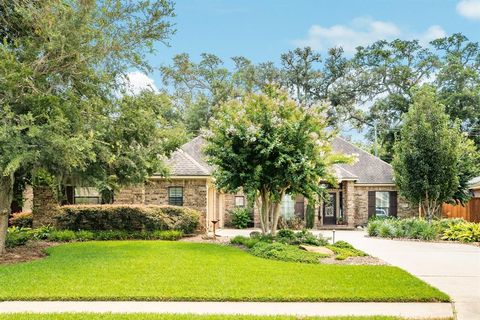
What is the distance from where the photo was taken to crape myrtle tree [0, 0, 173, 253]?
39.2 ft

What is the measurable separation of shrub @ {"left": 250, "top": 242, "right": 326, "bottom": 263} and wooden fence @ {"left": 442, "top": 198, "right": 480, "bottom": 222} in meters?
14.8

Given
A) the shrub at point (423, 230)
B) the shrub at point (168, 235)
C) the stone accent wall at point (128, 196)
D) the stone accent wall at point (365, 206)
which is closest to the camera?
the shrub at point (168, 235)

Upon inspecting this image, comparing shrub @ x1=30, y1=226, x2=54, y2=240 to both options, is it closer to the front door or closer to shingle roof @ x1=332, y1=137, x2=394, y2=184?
the front door

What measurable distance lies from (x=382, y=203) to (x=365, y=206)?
1.04 meters

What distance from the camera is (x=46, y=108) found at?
1273 centimetres

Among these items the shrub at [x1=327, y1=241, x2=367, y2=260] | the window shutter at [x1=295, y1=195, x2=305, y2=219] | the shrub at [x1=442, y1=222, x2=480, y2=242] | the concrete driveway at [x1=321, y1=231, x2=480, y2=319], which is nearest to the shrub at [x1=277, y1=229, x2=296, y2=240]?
the shrub at [x1=327, y1=241, x2=367, y2=260]

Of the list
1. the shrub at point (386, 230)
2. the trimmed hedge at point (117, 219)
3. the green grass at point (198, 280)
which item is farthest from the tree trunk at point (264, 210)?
the shrub at point (386, 230)

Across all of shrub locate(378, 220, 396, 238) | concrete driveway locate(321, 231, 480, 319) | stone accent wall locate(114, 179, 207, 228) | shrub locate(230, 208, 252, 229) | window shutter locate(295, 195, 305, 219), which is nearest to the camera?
concrete driveway locate(321, 231, 480, 319)

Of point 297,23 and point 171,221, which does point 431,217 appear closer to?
point 171,221

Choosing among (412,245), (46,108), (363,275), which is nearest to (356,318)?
(363,275)

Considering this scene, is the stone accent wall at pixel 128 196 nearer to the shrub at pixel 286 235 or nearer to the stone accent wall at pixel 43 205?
the stone accent wall at pixel 43 205

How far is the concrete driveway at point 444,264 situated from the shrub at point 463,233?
88cm

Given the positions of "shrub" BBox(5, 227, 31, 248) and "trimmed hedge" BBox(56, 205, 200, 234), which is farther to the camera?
"trimmed hedge" BBox(56, 205, 200, 234)

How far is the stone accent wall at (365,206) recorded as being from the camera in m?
28.4
